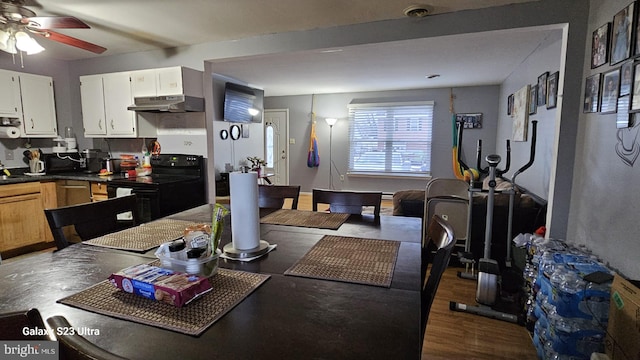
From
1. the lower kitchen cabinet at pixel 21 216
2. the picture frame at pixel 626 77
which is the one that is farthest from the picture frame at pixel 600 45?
the lower kitchen cabinet at pixel 21 216

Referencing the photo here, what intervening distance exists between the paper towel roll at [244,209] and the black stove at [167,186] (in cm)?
216

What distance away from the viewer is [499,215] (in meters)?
2.88

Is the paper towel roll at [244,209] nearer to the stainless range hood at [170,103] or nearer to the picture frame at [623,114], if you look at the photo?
the picture frame at [623,114]

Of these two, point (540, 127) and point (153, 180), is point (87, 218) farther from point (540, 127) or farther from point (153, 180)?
point (540, 127)

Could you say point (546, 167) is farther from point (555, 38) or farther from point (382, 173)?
point (382, 173)

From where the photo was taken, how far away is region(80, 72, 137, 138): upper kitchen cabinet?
11.7ft

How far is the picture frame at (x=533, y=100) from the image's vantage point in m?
3.30

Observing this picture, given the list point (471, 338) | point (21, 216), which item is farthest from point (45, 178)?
point (471, 338)

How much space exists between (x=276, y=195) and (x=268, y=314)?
149 cm

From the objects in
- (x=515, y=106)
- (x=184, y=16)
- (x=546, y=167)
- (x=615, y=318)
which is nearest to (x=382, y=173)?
(x=515, y=106)

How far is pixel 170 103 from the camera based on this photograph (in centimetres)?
312

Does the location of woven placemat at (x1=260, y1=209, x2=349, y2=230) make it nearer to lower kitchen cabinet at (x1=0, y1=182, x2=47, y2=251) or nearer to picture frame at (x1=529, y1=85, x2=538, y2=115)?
picture frame at (x1=529, y1=85, x2=538, y2=115)

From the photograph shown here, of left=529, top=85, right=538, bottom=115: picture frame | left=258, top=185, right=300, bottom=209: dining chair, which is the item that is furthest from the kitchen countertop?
left=529, top=85, right=538, bottom=115: picture frame

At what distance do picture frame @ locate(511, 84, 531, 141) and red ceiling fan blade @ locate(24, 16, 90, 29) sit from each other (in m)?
4.21
